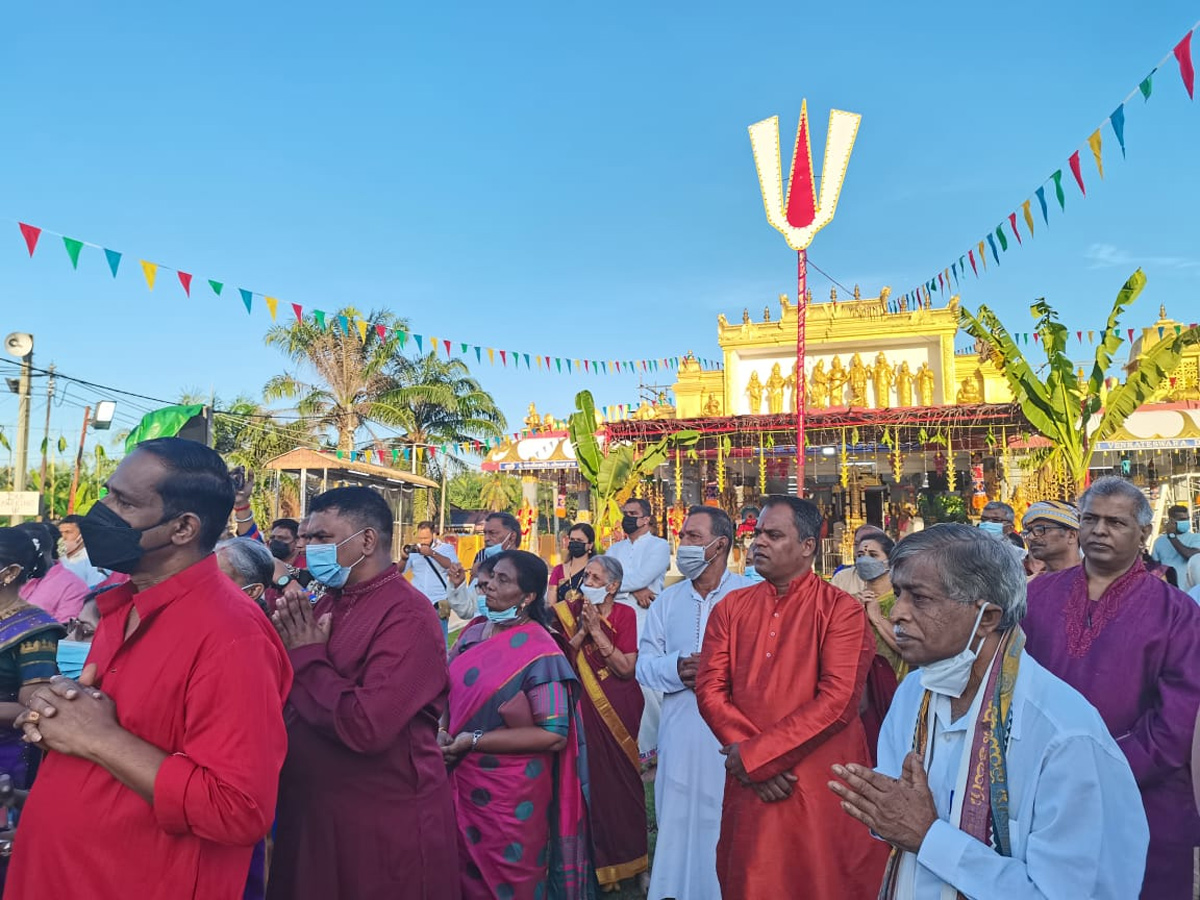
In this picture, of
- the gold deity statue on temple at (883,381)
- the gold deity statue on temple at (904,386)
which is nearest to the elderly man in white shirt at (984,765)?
the gold deity statue on temple at (883,381)

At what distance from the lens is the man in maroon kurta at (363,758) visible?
2.48m

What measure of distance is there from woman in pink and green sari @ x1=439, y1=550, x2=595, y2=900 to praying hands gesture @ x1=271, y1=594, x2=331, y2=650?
3.15 feet

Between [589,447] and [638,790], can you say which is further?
[589,447]

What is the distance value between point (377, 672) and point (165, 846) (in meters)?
0.80

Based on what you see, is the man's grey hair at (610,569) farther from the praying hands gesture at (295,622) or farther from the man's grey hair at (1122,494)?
the praying hands gesture at (295,622)

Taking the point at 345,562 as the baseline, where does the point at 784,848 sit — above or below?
below

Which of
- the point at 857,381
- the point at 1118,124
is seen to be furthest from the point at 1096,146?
the point at 857,381

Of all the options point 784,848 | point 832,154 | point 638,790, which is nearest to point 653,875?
point 638,790

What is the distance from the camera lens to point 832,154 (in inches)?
596

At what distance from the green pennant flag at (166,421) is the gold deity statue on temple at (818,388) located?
1818 cm

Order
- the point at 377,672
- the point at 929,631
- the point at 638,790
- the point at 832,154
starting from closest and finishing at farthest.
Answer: the point at 929,631 → the point at 377,672 → the point at 638,790 → the point at 832,154

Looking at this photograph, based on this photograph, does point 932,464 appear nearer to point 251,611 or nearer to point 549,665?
point 549,665

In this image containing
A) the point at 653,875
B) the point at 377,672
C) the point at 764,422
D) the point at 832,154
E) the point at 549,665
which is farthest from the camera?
the point at 764,422

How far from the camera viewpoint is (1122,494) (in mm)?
3420
